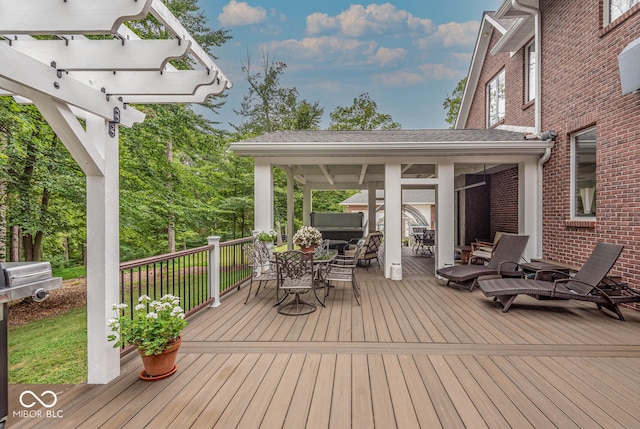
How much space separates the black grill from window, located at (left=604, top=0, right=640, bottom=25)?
770cm

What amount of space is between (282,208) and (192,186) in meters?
4.43

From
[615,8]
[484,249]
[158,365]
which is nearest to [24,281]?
[158,365]

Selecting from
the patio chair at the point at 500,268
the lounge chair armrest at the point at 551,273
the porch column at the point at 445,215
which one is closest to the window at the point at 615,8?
the porch column at the point at 445,215

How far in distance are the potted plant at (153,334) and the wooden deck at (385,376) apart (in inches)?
5.4

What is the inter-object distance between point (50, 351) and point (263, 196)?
14.7 ft

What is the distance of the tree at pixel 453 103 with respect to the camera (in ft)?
65.7

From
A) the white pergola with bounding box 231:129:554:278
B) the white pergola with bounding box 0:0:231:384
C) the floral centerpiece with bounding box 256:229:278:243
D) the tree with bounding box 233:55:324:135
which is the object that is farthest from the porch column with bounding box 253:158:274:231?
the tree with bounding box 233:55:324:135

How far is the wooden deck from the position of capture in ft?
6.66

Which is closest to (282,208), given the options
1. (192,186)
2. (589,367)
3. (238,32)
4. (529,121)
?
(192,186)

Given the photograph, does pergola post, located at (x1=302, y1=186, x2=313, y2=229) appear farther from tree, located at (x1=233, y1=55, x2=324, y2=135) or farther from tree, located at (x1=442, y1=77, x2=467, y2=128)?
tree, located at (x1=442, y1=77, x2=467, y2=128)

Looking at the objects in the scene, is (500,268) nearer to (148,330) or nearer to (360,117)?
(148,330)

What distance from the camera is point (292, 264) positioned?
170 inches

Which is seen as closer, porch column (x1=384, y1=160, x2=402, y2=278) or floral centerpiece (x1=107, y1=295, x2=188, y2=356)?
floral centerpiece (x1=107, y1=295, x2=188, y2=356)

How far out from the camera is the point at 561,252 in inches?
219
